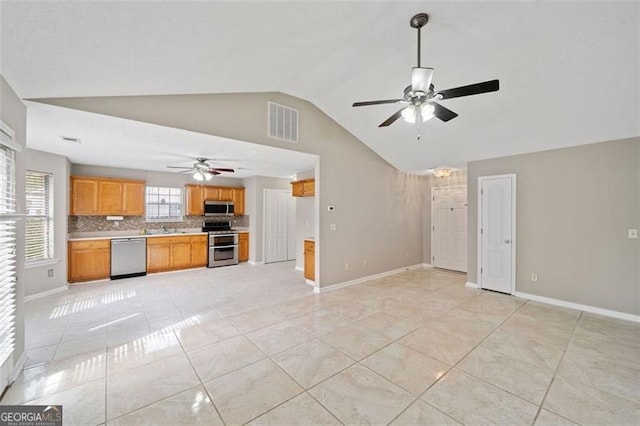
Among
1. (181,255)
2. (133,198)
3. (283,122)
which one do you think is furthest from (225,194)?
(283,122)

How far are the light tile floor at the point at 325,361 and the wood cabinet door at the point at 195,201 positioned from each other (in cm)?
293

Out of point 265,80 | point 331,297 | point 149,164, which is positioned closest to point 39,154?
point 149,164

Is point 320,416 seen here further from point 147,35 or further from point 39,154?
point 39,154

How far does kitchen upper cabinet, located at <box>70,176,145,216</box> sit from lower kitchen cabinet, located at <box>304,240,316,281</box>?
416cm

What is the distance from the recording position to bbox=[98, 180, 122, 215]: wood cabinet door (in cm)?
560

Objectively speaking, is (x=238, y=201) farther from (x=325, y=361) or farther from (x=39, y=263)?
(x=325, y=361)

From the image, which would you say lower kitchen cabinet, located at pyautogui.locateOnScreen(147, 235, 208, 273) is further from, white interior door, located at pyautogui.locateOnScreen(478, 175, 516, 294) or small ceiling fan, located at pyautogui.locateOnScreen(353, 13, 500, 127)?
white interior door, located at pyautogui.locateOnScreen(478, 175, 516, 294)

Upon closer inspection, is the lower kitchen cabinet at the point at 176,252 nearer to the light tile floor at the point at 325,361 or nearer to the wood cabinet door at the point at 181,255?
the wood cabinet door at the point at 181,255

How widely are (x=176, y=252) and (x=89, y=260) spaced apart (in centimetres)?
160

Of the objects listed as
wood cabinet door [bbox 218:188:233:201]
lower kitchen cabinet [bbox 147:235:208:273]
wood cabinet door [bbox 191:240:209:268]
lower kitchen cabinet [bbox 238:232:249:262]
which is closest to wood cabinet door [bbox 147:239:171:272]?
lower kitchen cabinet [bbox 147:235:208:273]

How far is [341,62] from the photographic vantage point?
3213 millimetres

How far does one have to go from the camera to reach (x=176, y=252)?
20.7 feet

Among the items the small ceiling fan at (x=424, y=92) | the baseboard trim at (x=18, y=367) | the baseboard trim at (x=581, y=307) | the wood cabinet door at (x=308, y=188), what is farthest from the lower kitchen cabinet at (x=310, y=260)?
the baseboard trim at (x=18, y=367)

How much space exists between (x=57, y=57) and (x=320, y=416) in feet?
10.8
